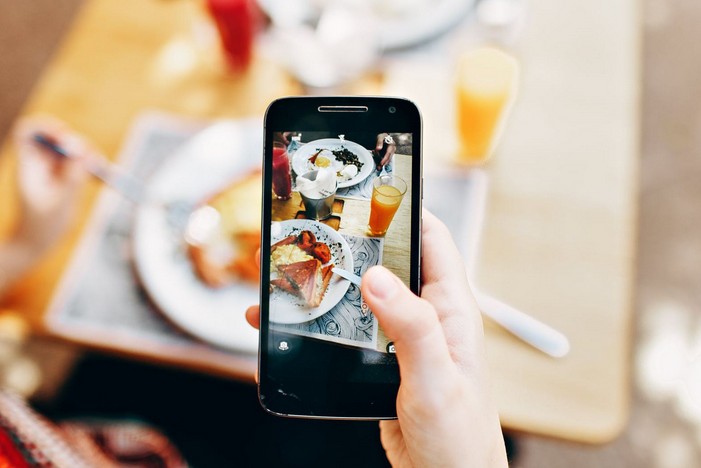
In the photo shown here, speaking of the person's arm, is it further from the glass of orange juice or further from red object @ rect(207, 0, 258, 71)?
red object @ rect(207, 0, 258, 71)

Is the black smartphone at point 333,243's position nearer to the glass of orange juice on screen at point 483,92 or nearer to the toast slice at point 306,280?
the toast slice at point 306,280

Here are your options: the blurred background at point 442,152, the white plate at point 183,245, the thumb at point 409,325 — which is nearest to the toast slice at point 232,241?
the white plate at point 183,245

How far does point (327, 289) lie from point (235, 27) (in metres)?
0.56

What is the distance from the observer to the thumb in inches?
19.9

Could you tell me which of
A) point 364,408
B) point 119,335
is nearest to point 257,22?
point 119,335

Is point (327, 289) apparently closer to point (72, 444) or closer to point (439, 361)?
point (439, 361)

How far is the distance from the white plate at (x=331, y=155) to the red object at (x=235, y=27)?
16.8 inches

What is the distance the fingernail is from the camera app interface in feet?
0.21

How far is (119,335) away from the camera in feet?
2.65

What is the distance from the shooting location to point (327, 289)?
Result: 588 mm

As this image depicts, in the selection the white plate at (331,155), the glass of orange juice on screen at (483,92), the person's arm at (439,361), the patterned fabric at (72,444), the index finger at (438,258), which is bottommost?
the patterned fabric at (72,444)

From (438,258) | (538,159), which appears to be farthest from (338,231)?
(538,159)

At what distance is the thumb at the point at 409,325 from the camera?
505 mm

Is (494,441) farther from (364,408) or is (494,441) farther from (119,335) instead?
(119,335)
